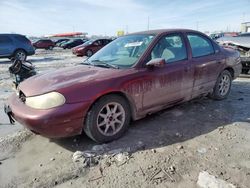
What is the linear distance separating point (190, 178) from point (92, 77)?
1790mm

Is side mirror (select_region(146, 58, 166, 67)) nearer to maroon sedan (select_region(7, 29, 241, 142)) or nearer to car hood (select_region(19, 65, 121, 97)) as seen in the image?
maroon sedan (select_region(7, 29, 241, 142))

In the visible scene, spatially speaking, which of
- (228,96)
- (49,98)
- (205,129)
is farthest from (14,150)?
(228,96)

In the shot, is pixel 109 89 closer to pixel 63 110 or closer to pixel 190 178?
pixel 63 110

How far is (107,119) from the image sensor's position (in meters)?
3.67

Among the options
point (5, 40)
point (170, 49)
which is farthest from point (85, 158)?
point (5, 40)

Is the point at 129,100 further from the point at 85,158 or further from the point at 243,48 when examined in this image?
the point at 243,48

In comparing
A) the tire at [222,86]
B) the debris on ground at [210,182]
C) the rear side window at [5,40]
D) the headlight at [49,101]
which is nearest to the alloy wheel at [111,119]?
the headlight at [49,101]

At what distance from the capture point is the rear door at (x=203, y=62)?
479 cm

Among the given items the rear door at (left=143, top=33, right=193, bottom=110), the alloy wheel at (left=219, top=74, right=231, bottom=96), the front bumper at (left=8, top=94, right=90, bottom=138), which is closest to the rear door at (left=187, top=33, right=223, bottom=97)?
the rear door at (left=143, top=33, right=193, bottom=110)

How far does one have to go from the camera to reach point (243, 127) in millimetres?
4223

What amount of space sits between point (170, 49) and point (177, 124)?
1264mm

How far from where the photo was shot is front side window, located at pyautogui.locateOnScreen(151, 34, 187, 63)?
425 cm

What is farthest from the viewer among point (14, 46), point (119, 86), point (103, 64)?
point (14, 46)

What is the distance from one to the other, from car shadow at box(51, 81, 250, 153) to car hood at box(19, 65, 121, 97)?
879 mm
